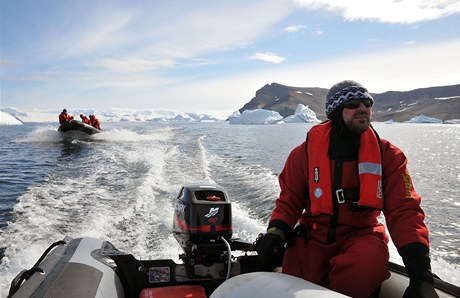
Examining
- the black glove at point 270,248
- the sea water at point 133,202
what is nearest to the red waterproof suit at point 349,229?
the black glove at point 270,248

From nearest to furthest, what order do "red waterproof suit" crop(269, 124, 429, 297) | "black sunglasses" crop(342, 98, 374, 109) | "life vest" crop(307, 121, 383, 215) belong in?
"red waterproof suit" crop(269, 124, 429, 297) < "life vest" crop(307, 121, 383, 215) < "black sunglasses" crop(342, 98, 374, 109)

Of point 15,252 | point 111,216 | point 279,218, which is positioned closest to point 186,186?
point 279,218

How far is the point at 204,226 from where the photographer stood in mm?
2633

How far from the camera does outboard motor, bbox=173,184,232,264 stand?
8.48 feet

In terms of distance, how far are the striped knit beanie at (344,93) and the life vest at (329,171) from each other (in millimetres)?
182

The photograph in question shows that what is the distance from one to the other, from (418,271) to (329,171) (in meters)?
0.69

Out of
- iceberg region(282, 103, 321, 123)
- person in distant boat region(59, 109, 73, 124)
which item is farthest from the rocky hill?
person in distant boat region(59, 109, 73, 124)

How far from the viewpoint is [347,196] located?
2.08 meters

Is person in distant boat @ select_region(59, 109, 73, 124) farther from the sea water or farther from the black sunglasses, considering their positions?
the black sunglasses

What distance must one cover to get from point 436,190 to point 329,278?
7590 mm

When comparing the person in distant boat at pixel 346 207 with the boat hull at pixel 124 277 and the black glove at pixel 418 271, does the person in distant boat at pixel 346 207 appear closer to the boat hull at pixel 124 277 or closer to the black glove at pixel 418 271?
the black glove at pixel 418 271

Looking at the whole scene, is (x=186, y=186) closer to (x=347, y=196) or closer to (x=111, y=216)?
(x=347, y=196)

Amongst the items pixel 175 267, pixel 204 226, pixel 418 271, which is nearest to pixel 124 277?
pixel 175 267

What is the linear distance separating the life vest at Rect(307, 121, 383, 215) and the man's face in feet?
0.18
